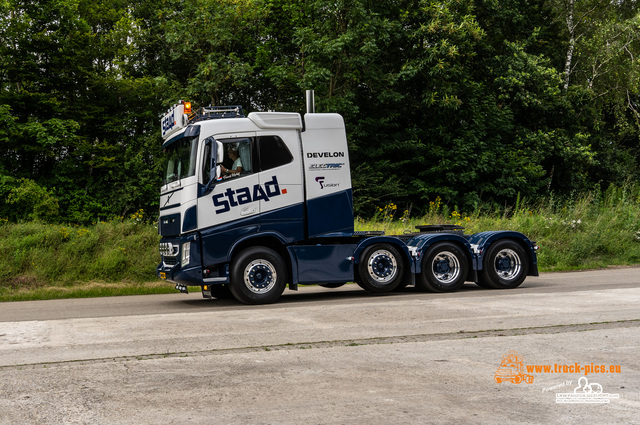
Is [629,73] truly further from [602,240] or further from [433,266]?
[433,266]

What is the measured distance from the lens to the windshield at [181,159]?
11.5 metres

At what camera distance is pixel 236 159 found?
37.9ft

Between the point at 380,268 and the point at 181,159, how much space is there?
420cm

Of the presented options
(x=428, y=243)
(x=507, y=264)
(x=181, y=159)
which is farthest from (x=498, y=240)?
(x=181, y=159)

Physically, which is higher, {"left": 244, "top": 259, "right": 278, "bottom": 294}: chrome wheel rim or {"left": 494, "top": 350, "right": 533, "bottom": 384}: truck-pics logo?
{"left": 244, "top": 259, "right": 278, "bottom": 294}: chrome wheel rim

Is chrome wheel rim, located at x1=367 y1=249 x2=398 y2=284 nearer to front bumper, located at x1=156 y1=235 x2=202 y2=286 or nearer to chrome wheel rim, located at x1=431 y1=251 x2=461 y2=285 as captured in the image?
chrome wheel rim, located at x1=431 y1=251 x2=461 y2=285

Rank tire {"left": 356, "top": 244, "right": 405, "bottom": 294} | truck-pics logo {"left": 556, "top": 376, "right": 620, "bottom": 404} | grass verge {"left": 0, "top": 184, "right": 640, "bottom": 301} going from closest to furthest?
truck-pics logo {"left": 556, "top": 376, "right": 620, "bottom": 404}, tire {"left": 356, "top": 244, "right": 405, "bottom": 294}, grass verge {"left": 0, "top": 184, "right": 640, "bottom": 301}

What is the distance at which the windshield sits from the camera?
11.5 meters

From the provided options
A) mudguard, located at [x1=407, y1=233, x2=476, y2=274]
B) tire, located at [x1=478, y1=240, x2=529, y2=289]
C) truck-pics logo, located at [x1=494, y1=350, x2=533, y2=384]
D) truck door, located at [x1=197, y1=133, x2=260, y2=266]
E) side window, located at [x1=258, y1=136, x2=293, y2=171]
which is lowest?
truck-pics logo, located at [x1=494, y1=350, x2=533, y2=384]

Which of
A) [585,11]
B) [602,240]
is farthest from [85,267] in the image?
[585,11]

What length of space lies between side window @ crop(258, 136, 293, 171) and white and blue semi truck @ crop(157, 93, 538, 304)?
0.02 meters

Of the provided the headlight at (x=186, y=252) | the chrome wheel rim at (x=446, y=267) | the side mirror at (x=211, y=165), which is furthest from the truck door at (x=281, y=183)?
the chrome wheel rim at (x=446, y=267)

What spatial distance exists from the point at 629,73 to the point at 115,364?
113 ft

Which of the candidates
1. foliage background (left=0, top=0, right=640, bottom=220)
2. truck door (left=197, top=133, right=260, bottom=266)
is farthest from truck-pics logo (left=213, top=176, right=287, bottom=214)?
foliage background (left=0, top=0, right=640, bottom=220)
